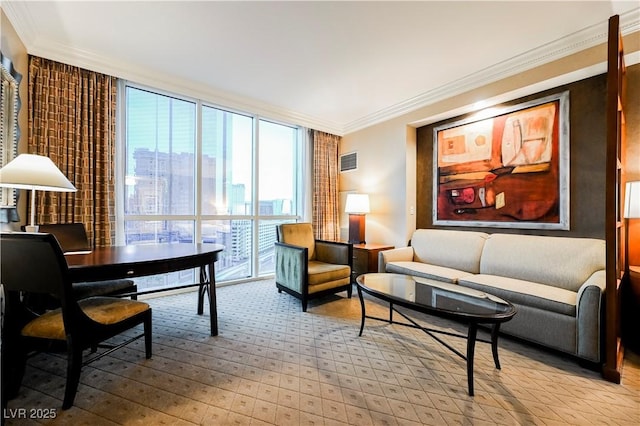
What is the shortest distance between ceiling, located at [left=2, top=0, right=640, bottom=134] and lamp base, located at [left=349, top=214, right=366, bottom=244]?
1797 millimetres

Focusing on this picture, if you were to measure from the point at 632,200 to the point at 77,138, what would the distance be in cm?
490

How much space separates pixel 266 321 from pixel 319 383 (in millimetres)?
1097

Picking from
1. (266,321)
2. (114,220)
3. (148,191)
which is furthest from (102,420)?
(148,191)

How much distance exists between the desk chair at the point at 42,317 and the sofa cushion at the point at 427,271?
2656 mm

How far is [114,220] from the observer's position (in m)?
2.96

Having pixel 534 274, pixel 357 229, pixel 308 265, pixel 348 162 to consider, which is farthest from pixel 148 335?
pixel 348 162

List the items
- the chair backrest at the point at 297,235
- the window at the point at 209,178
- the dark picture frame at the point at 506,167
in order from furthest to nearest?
the chair backrest at the point at 297,235, the window at the point at 209,178, the dark picture frame at the point at 506,167

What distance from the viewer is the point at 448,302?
193 cm

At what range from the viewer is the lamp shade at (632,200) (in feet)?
6.47

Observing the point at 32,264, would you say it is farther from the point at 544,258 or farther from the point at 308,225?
the point at 544,258

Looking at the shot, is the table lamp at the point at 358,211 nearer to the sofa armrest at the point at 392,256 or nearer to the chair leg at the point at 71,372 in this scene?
the sofa armrest at the point at 392,256

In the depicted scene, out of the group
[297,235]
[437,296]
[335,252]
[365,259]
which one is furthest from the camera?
[365,259]

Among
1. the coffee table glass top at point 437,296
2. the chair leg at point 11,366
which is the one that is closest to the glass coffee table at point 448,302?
the coffee table glass top at point 437,296

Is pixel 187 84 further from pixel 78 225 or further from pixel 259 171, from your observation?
pixel 78 225
